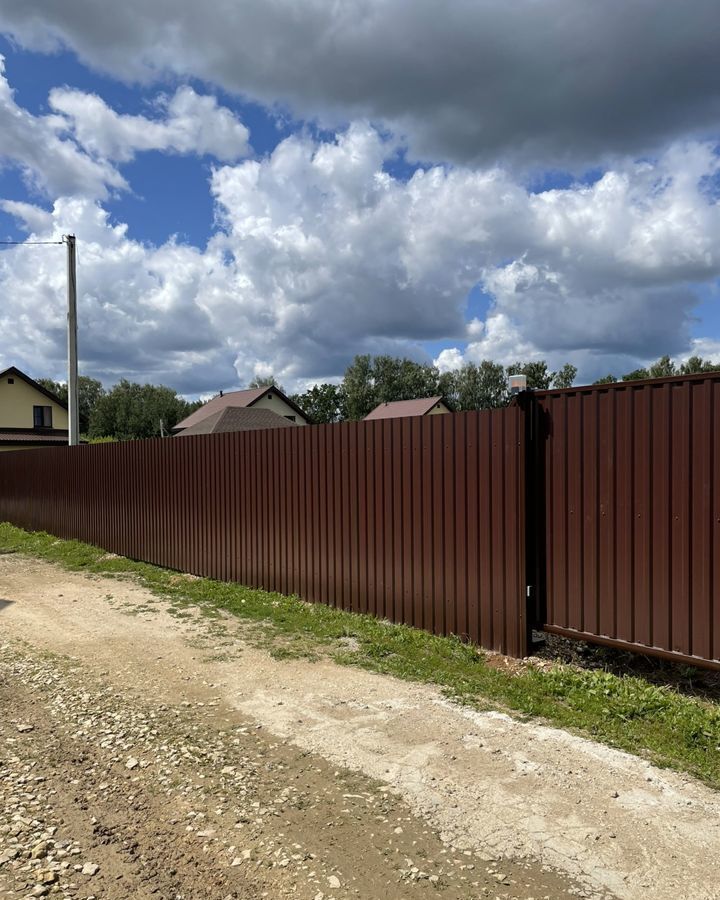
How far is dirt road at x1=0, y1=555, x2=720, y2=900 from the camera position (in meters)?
2.54

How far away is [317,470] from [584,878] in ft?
16.7

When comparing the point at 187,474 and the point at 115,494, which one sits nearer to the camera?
the point at 187,474

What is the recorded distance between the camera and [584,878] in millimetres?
2514

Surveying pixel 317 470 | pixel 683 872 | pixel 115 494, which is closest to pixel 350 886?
pixel 683 872

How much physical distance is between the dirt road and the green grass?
217mm

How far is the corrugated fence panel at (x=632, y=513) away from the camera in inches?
163

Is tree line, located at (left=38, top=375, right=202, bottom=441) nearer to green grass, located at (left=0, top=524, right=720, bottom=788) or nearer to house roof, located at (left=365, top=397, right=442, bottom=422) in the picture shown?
house roof, located at (left=365, top=397, right=442, bottom=422)

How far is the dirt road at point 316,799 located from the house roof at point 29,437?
115 feet

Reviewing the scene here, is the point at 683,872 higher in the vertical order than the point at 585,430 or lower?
lower

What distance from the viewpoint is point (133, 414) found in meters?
76.0

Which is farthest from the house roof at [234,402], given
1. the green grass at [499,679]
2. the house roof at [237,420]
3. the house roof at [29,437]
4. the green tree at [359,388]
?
the green grass at [499,679]

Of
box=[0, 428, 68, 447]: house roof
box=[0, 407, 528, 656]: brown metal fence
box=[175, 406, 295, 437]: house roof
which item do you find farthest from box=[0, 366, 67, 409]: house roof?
box=[0, 407, 528, 656]: brown metal fence

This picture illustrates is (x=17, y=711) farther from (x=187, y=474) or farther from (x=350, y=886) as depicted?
(x=187, y=474)

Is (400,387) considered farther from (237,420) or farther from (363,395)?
(237,420)
